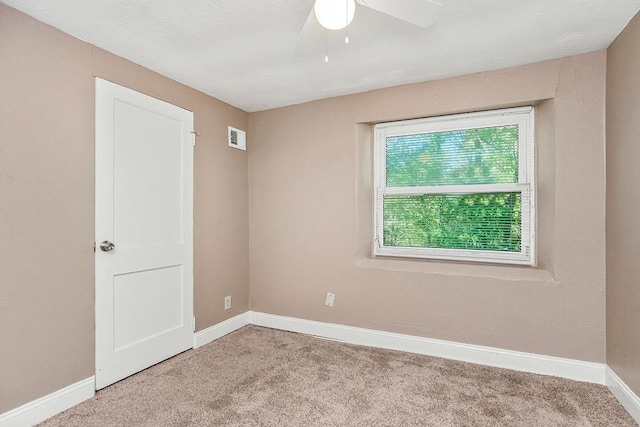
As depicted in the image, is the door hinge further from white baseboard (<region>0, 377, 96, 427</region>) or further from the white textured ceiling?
white baseboard (<region>0, 377, 96, 427</region>)

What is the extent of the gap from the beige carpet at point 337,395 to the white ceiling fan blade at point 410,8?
1992 millimetres

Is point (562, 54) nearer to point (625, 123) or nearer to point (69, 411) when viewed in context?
point (625, 123)

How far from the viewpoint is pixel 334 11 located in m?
1.29

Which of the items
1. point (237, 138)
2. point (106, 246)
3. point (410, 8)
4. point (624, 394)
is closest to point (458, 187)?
point (624, 394)

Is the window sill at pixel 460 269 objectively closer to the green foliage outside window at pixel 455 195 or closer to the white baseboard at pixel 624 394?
the green foliage outside window at pixel 455 195

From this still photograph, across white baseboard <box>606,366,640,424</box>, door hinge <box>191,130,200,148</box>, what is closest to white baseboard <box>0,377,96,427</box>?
door hinge <box>191,130,200,148</box>

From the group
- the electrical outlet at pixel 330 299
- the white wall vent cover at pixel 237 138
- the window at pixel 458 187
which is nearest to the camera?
the window at pixel 458 187

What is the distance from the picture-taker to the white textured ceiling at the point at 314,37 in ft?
5.75

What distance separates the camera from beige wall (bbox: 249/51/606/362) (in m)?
2.27

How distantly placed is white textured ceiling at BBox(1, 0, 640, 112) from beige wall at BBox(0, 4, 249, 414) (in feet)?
0.54

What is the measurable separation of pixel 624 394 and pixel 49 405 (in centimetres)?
323

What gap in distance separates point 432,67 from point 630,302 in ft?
6.19

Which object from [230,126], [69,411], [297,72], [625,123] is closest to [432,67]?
[297,72]

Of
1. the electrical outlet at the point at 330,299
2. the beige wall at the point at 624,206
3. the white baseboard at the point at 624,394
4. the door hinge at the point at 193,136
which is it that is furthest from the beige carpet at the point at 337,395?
the door hinge at the point at 193,136
